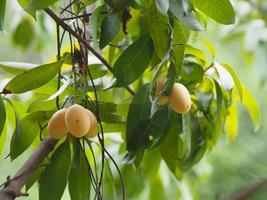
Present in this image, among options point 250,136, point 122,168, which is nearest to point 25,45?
point 122,168

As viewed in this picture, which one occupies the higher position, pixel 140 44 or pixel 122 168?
pixel 140 44

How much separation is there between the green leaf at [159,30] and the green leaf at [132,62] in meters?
0.02

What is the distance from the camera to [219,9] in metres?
0.46

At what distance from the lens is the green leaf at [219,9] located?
0.46 meters

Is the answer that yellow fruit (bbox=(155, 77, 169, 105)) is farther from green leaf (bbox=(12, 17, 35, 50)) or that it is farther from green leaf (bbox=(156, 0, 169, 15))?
green leaf (bbox=(12, 17, 35, 50))

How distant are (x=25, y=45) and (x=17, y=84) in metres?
0.81

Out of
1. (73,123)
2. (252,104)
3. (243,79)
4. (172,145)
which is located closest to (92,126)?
(73,123)

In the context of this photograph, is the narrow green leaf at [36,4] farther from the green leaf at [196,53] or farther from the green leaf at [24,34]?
the green leaf at [24,34]

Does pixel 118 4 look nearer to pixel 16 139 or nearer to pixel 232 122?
pixel 16 139

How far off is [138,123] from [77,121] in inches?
3.8

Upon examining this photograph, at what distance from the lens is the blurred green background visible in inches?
34.9

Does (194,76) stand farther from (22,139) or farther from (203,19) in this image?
(22,139)

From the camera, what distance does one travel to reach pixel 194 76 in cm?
56

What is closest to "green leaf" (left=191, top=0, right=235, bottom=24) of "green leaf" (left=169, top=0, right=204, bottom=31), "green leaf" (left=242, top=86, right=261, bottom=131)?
"green leaf" (left=169, top=0, right=204, bottom=31)
